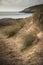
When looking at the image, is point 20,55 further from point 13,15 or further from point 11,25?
point 13,15

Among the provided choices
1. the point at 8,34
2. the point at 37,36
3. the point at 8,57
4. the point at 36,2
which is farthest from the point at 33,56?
the point at 36,2

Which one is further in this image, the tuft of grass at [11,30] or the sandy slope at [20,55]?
the tuft of grass at [11,30]

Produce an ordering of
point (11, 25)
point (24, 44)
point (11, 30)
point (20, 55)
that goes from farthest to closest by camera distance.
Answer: point (11, 25) < point (11, 30) < point (24, 44) < point (20, 55)

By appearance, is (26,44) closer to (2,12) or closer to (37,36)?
(37,36)

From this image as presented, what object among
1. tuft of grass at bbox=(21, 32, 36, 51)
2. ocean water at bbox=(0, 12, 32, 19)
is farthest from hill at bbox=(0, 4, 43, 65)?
ocean water at bbox=(0, 12, 32, 19)

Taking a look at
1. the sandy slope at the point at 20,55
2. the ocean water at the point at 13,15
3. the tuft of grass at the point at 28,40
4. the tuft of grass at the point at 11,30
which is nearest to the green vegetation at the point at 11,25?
the tuft of grass at the point at 11,30

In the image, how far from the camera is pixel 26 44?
165 inches

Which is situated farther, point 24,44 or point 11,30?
point 11,30

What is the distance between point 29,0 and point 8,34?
1540 millimetres

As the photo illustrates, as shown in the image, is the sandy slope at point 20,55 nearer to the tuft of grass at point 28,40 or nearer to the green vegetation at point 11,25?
the tuft of grass at point 28,40

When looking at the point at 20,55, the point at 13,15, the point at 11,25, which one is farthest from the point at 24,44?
the point at 13,15

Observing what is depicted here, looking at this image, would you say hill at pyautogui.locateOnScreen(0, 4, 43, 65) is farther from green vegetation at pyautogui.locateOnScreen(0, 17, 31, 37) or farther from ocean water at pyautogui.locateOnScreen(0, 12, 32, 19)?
ocean water at pyautogui.locateOnScreen(0, 12, 32, 19)

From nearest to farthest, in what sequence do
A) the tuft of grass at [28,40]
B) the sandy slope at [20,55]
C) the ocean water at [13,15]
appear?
the sandy slope at [20,55] < the tuft of grass at [28,40] < the ocean water at [13,15]

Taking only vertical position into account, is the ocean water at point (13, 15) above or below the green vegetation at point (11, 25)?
above
